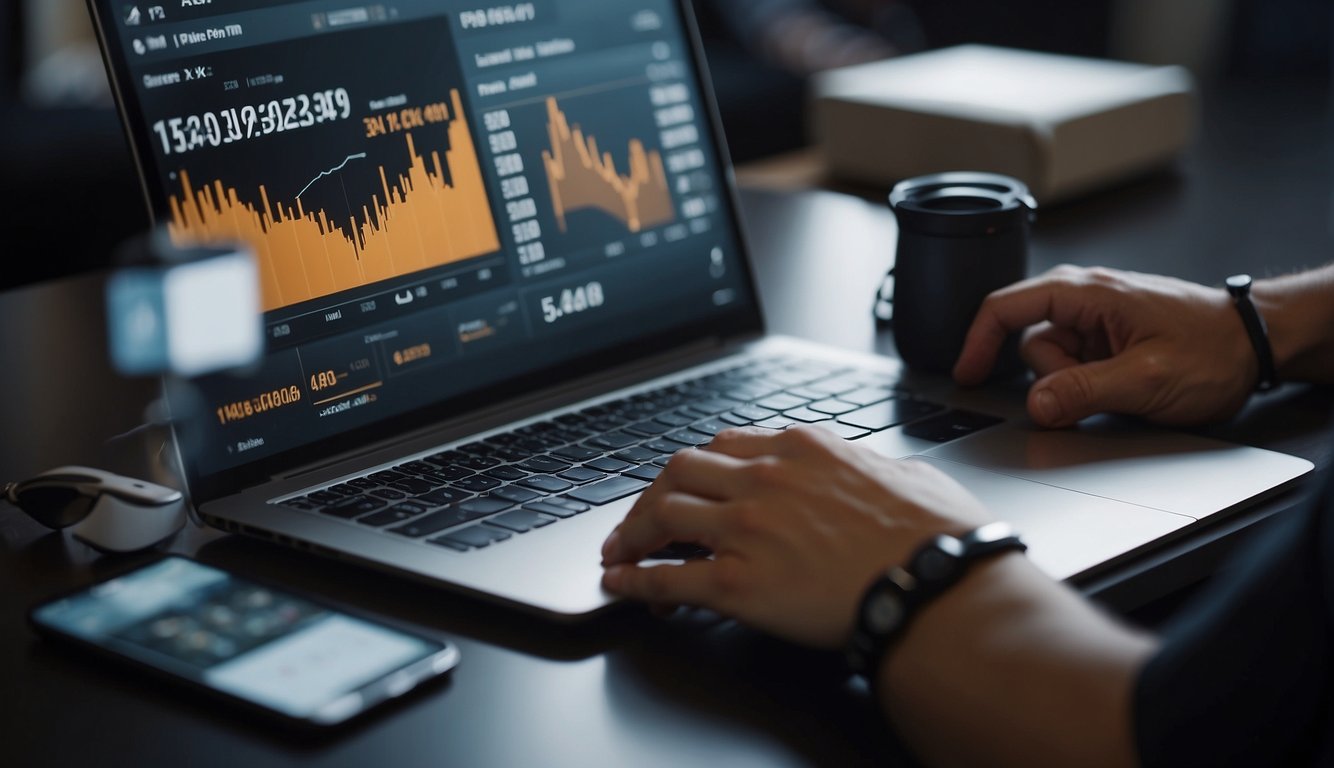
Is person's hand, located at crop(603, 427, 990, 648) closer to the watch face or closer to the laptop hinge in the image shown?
the watch face

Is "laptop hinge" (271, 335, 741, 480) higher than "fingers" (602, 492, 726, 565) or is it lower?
higher

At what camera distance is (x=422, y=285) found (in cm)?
96

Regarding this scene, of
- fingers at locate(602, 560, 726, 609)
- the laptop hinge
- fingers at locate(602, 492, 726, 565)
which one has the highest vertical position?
the laptop hinge

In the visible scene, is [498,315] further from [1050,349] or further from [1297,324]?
[1297,324]

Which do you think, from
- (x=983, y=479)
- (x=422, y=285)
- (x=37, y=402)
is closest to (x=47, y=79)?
(x=37, y=402)

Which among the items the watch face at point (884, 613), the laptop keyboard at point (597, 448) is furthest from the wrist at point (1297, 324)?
the watch face at point (884, 613)

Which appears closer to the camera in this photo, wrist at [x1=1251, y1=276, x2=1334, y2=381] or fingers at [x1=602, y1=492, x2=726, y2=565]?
fingers at [x1=602, y1=492, x2=726, y2=565]

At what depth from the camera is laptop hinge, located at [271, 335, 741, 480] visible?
36.0 inches

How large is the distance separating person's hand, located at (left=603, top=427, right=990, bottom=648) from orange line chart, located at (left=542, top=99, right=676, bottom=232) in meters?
0.37

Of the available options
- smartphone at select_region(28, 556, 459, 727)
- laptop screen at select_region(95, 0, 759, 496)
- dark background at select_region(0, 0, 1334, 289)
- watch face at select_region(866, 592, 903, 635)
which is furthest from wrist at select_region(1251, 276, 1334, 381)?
dark background at select_region(0, 0, 1334, 289)

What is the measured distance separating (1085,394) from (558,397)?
0.38 m

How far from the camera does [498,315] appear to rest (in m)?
1.00

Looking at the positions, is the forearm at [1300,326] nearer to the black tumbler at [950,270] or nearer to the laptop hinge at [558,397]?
the black tumbler at [950,270]

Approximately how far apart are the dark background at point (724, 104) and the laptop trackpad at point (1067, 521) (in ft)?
4.21
